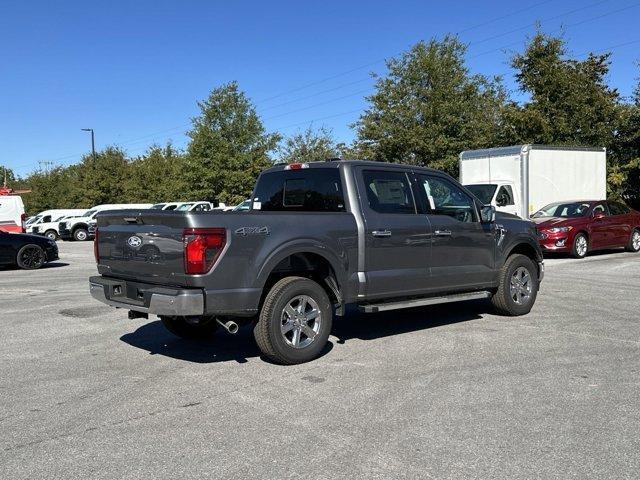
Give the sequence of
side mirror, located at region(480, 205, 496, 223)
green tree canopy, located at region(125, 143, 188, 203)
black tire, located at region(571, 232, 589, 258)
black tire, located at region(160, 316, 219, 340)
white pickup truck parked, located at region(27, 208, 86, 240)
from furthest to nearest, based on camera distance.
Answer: green tree canopy, located at region(125, 143, 188, 203) → white pickup truck parked, located at region(27, 208, 86, 240) → black tire, located at region(571, 232, 589, 258) → side mirror, located at region(480, 205, 496, 223) → black tire, located at region(160, 316, 219, 340)

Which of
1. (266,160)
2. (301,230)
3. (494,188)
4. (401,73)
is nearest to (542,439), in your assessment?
(301,230)

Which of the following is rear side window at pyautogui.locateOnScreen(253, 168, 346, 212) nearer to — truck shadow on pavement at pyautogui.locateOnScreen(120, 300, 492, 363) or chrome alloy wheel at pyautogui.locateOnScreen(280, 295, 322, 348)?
chrome alloy wheel at pyautogui.locateOnScreen(280, 295, 322, 348)

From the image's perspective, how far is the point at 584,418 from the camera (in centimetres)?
446

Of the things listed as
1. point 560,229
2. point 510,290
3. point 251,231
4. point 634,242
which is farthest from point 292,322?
point 634,242

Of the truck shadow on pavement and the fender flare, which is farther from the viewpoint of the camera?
the truck shadow on pavement

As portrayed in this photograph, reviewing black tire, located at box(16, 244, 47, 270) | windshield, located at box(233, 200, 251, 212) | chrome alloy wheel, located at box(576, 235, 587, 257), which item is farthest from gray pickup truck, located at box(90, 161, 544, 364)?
black tire, located at box(16, 244, 47, 270)

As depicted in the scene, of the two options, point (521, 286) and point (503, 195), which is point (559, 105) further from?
point (521, 286)

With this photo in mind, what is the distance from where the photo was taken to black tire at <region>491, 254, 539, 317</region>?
320 inches

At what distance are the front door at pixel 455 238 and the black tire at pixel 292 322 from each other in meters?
1.64

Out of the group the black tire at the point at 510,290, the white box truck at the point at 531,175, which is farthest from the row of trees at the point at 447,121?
the black tire at the point at 510,290

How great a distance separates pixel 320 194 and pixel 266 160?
30.1 meters

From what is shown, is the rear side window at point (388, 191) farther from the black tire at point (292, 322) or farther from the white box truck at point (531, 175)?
the white box truck at point (531, 175)

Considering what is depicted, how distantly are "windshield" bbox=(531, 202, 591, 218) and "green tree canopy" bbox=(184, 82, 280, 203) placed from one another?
66.9 ft

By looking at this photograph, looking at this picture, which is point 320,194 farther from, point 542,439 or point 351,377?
point 542,439
